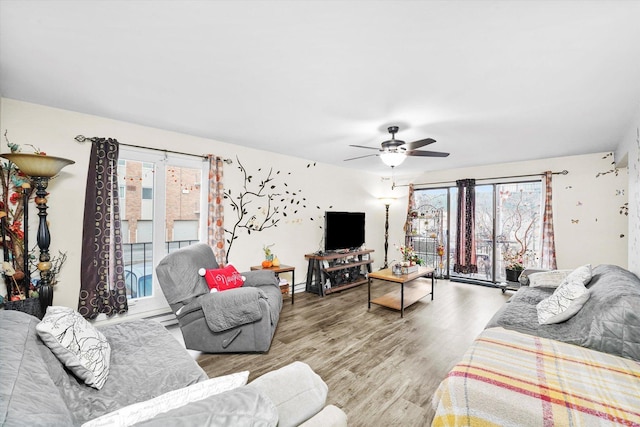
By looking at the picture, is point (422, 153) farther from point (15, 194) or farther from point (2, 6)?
point (15, 194)

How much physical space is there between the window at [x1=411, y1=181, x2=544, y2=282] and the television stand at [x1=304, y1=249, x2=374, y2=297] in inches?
83.0

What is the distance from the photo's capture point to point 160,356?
1.78 metres

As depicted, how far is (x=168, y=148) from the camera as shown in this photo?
138 inches

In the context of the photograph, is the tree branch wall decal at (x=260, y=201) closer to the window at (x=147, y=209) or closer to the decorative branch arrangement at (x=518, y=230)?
the window at (x=147, y=209)

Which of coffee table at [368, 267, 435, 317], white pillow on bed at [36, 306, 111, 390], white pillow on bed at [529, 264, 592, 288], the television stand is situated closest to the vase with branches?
white pillow on bed at [529, 264, 592, 288]

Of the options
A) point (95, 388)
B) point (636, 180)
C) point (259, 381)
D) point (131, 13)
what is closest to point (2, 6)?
point (131, 13)

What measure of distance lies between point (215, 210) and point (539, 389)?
3.64 m

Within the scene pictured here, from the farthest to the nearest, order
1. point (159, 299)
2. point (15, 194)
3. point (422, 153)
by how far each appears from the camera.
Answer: point (159, 299) → point (422, 153) → point (15, 194)

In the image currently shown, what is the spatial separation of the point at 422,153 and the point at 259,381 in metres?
2.97

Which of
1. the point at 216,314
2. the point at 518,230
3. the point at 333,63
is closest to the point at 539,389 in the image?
the point at 333,63

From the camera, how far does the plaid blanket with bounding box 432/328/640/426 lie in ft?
3.68

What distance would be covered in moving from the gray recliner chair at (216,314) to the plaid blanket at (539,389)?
173cm

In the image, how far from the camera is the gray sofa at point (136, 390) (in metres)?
0.74

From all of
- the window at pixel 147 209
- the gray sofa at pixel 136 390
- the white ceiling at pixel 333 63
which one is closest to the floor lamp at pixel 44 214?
the white ceiling at pixel 333 63
